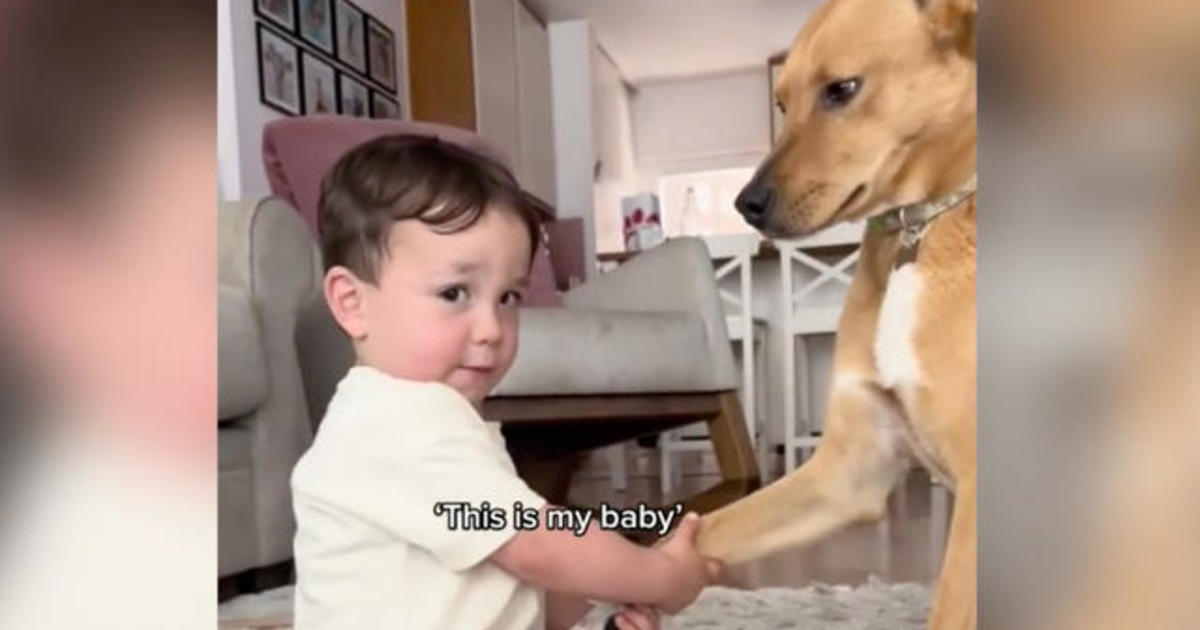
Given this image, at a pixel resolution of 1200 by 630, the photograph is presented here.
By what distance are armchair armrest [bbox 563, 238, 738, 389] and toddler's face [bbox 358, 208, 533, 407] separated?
0.05 m

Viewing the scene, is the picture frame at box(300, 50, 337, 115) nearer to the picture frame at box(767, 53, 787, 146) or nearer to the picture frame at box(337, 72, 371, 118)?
the picture frame at box(337, 72, 371, 118)

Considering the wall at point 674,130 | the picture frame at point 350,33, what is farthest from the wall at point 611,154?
the picture frame at point 350,33

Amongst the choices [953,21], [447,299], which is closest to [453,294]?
[447,299]

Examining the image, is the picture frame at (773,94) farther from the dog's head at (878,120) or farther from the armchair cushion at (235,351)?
the armchair cushion at (235,351)

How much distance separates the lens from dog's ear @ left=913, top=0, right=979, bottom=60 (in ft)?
1.31

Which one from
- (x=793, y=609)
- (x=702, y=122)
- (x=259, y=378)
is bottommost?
(x=793, y=609)

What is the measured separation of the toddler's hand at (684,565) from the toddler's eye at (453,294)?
122mm

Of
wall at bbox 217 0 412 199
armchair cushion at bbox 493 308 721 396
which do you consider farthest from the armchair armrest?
wall at bbox 217 0 412 199

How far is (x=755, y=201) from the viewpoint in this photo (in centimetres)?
41

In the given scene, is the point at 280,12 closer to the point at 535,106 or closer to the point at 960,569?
the point at 535,106

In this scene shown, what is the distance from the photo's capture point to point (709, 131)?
458 mm

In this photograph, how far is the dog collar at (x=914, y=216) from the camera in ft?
1.35

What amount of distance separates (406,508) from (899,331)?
20 cm

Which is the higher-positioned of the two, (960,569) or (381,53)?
(381,53)
